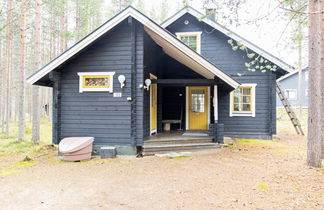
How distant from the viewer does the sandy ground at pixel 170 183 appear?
375cm

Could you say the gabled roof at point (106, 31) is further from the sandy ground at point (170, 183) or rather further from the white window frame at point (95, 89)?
the sandy ground at point (170, 183)

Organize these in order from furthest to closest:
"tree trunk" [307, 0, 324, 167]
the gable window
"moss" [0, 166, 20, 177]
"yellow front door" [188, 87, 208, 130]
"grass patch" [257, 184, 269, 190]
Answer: the gable window
"yellow front door" [188, 87, 208, 130]
"moss" [0, 166, 20, 177]
"tree trunk" [307, 0, 324, 167]
"grass patch" [257, 184, 269, 190]

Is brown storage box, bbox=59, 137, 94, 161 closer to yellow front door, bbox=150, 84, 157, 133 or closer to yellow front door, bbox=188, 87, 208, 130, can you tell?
yellow front door, bbox=150, 84, 157, 133

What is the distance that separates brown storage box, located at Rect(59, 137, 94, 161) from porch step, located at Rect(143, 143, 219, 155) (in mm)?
1697

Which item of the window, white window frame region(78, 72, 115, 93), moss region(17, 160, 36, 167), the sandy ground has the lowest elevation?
moss region(17, 160, 36, 167)

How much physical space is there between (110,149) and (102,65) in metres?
2.64

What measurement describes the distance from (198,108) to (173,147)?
335 cm

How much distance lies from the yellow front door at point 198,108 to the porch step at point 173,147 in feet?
8.43

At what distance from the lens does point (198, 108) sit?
34.4 ft

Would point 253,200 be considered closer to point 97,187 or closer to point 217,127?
point 97,187

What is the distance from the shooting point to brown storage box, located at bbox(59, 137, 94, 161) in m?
6.73

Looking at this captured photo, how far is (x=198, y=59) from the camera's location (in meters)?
7.37

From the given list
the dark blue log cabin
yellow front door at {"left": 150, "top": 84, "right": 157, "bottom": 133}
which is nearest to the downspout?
the dark blue log cabin

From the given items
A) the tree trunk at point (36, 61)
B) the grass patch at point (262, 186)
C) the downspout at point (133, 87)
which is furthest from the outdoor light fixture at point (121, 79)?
the grass patch at point (262, 186)
